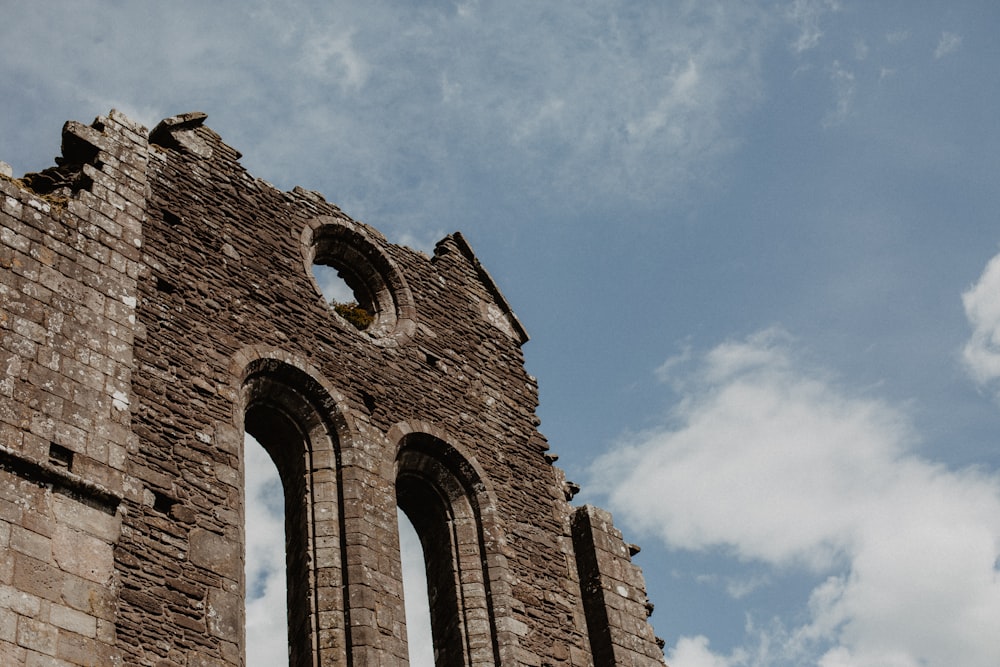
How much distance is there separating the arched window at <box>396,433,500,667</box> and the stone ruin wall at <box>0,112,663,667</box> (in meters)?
0.02

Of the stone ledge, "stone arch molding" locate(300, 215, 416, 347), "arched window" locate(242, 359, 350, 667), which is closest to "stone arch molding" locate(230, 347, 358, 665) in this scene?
"arched window" locate(242, 359, 350, 667)

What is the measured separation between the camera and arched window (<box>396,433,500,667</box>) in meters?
12.0

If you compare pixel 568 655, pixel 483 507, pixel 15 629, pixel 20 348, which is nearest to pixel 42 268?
pixel 20 348

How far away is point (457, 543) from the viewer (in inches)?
503

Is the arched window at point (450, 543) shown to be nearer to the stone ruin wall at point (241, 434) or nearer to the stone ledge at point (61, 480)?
the stone ruin wall at point (241, 434)

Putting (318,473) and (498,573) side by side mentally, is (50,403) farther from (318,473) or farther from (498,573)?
(498,573)

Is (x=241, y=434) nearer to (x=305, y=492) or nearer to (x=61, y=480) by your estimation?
(x=305, y=492)

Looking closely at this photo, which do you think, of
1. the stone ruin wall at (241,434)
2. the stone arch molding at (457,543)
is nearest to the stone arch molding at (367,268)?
the stone ruin wall at (241,434)

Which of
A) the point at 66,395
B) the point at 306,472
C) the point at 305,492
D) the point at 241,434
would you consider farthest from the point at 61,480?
the point at 306,472

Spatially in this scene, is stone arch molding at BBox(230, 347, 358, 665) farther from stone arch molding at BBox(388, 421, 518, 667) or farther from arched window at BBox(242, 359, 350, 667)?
stone arch molding at BBox(388, 421, 518, 667)

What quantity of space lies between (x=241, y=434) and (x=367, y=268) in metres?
3.78

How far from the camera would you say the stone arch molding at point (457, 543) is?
1197 cm

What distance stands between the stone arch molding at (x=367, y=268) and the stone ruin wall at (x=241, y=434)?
29 mm

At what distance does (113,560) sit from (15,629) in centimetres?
116
